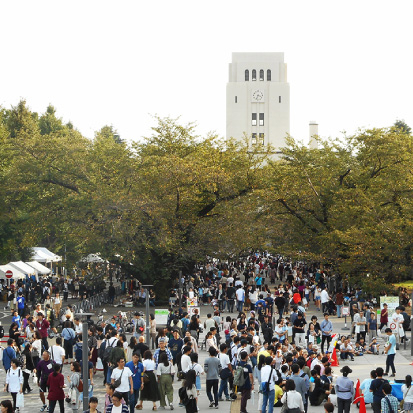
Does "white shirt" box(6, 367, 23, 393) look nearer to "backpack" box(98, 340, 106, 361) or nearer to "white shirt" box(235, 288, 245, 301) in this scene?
"backpack" box(98, 340, 106, 361)

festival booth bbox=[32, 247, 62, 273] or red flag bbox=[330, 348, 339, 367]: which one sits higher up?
festival booth bbox=[32, 247, 62, 273]

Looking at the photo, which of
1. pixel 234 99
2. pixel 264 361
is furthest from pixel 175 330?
pixel 234 99

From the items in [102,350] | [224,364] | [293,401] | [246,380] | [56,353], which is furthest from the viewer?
[102,350]

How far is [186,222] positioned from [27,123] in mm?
32106

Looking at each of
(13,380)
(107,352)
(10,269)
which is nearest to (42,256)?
(10,269)

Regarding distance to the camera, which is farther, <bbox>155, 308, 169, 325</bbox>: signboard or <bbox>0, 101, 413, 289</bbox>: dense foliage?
<bbox>0, 101, 413, 289</bbox>: dense foliage

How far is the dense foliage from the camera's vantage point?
122ft

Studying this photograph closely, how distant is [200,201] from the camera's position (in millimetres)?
40719

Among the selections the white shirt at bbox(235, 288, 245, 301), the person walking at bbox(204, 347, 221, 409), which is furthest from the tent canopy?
the person walking at bbox(204, 347, 221, 409)

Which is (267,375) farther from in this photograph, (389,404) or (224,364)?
(389,404)

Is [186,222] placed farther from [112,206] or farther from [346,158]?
[346,158]

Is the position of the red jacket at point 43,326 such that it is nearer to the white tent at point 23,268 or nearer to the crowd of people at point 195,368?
the crowd of people at point 195,368

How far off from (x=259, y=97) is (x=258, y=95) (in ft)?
1.23

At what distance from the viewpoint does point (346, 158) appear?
4553 cm
